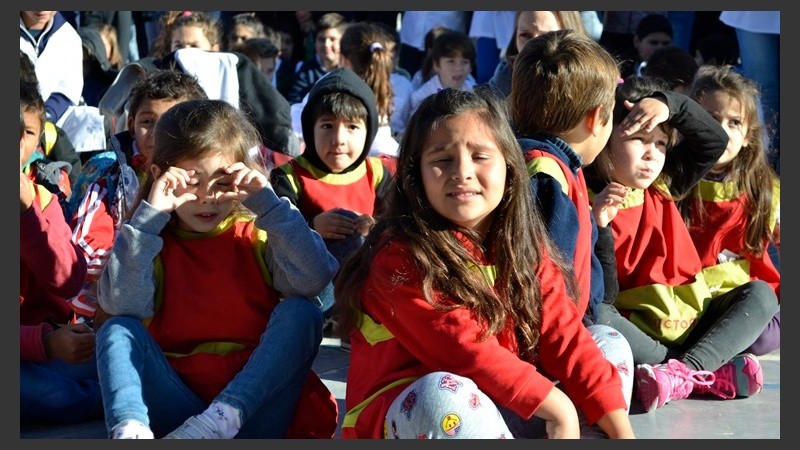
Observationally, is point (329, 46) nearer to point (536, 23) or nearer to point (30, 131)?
point (536, 23)

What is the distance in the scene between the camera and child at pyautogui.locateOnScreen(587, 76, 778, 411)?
3486mm

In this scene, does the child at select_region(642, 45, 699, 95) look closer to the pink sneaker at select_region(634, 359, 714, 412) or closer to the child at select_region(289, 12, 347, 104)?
the pink sneaker at select_region(634, 359, 714, 412)

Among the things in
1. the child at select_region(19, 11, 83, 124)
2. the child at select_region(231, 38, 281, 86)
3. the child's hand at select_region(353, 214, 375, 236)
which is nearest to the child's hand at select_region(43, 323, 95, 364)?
the child's hand at select_region(353, 214, 375, 236)

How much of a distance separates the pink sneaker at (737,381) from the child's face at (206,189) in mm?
1683

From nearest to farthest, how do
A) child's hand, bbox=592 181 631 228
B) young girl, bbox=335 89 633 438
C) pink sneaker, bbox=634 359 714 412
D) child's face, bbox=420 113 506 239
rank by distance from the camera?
young girl, bbox=335 89 633 438
child's face, bbox=420 113 506 239
pink sneaker, bbox=634 359 714 412
child's hand, bbox=592 181 631 228

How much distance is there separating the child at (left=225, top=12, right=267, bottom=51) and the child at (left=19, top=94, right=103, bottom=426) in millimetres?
4622

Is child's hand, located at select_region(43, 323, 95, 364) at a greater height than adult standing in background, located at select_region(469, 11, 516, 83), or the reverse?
adult standing in background, located at select_region(469, 11, 516, 83)

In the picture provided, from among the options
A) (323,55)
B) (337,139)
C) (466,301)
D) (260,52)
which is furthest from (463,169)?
(323,55)

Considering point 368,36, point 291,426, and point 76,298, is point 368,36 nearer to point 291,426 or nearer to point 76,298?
point 76,298

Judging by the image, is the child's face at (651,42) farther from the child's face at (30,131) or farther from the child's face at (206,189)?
the child's face at (206,189)

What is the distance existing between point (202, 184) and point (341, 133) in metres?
1.36

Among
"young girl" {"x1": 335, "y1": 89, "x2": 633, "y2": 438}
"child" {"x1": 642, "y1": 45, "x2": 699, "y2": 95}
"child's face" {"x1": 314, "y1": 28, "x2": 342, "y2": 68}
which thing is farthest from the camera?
"child's face" {"x1": 314, "y1": 28, "x2": 342, "y2": 68}

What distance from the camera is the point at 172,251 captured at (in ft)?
9.71

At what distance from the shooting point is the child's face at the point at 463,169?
267 centimetres
